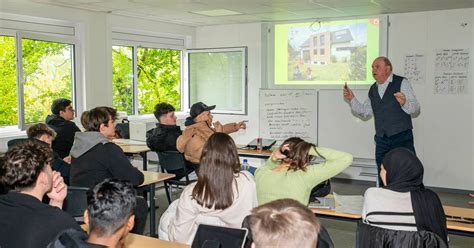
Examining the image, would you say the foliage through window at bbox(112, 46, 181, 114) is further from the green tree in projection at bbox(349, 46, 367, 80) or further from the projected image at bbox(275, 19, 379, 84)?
the green tree in projection at bbox(349, 46, 367, 80)

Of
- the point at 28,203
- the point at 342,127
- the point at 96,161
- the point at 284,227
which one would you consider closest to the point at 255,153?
the point at 342,127

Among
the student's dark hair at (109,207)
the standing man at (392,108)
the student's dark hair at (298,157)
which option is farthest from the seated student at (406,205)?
the standing man at (392,108)

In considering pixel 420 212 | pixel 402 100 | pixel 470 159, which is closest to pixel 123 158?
pixel 420 212

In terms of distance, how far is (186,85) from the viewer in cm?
878

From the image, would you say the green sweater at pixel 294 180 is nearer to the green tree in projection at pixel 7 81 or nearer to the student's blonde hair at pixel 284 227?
the student's blonde hair at pixel 284 227

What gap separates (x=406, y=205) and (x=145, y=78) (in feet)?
20.2

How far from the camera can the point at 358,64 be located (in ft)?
23.6

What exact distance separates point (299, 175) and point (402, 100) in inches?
103

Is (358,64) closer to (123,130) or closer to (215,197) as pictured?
(123,130)

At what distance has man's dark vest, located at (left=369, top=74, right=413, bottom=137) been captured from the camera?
5246mm

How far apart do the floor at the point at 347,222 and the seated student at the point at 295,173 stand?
5.68 ft

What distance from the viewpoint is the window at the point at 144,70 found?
7500 millimetres

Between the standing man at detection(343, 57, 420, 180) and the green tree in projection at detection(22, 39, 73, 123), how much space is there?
4.07 m

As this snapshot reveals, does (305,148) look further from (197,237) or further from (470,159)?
(470,159)
